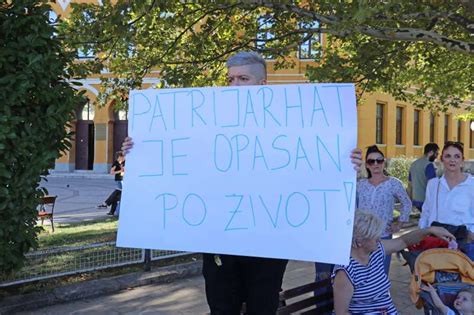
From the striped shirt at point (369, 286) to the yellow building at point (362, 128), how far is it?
23809 millimetres

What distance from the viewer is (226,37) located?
425 inches

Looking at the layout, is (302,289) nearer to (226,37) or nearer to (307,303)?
(307,303)

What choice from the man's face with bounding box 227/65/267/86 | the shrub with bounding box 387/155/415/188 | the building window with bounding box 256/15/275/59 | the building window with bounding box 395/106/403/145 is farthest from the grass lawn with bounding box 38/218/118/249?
the building window with bounding box 395/106/403/145

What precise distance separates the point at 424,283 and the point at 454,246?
0.43 m

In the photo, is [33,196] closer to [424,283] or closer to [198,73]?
[424,283]

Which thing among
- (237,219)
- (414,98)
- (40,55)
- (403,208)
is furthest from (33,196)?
(414,98)

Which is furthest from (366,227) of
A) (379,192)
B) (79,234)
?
(79,234)

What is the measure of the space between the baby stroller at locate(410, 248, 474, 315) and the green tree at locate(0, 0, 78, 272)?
3.52m

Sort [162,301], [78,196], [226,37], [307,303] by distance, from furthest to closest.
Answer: [78,196], [226,37], [162,301], [307,303]

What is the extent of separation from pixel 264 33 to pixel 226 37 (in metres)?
0.80

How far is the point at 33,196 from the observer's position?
16.9 feet

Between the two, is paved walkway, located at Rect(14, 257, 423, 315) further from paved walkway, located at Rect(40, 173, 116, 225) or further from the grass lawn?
paved walkway, located at Rect(40, 173, 116, 225)

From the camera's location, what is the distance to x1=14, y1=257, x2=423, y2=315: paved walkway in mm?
5754

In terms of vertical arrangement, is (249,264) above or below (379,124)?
below
